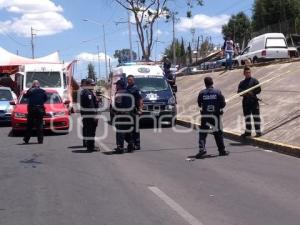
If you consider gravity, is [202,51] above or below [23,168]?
above

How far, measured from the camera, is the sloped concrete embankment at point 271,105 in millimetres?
13914

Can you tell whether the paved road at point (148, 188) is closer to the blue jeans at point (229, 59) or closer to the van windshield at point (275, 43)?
the blue jeans at point (229, 59)

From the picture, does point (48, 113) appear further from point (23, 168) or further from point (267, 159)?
point (267, 159)

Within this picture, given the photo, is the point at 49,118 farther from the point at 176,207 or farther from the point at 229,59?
the point at 229,59

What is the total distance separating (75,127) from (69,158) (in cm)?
805

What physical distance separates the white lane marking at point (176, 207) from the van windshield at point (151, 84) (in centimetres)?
1191

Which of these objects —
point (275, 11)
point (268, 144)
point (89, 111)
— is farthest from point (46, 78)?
point (275, 11)

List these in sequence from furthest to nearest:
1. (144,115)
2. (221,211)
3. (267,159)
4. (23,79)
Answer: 1. (23,79)
2. (144,115)
3. (267,159)
4. (221,211)

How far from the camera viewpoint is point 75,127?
20.3 m

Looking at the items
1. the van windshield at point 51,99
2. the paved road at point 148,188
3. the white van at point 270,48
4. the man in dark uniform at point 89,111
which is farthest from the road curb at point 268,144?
the white van at point 270,48

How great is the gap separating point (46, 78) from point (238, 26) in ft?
202

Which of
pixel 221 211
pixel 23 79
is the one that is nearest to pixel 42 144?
pixel 221 211

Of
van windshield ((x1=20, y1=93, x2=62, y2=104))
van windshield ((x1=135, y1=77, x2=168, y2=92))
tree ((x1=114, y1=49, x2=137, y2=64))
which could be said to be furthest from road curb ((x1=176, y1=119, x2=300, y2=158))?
tree ((x1=114, y1=49, x2=137, y2=64))

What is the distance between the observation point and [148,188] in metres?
8.75
